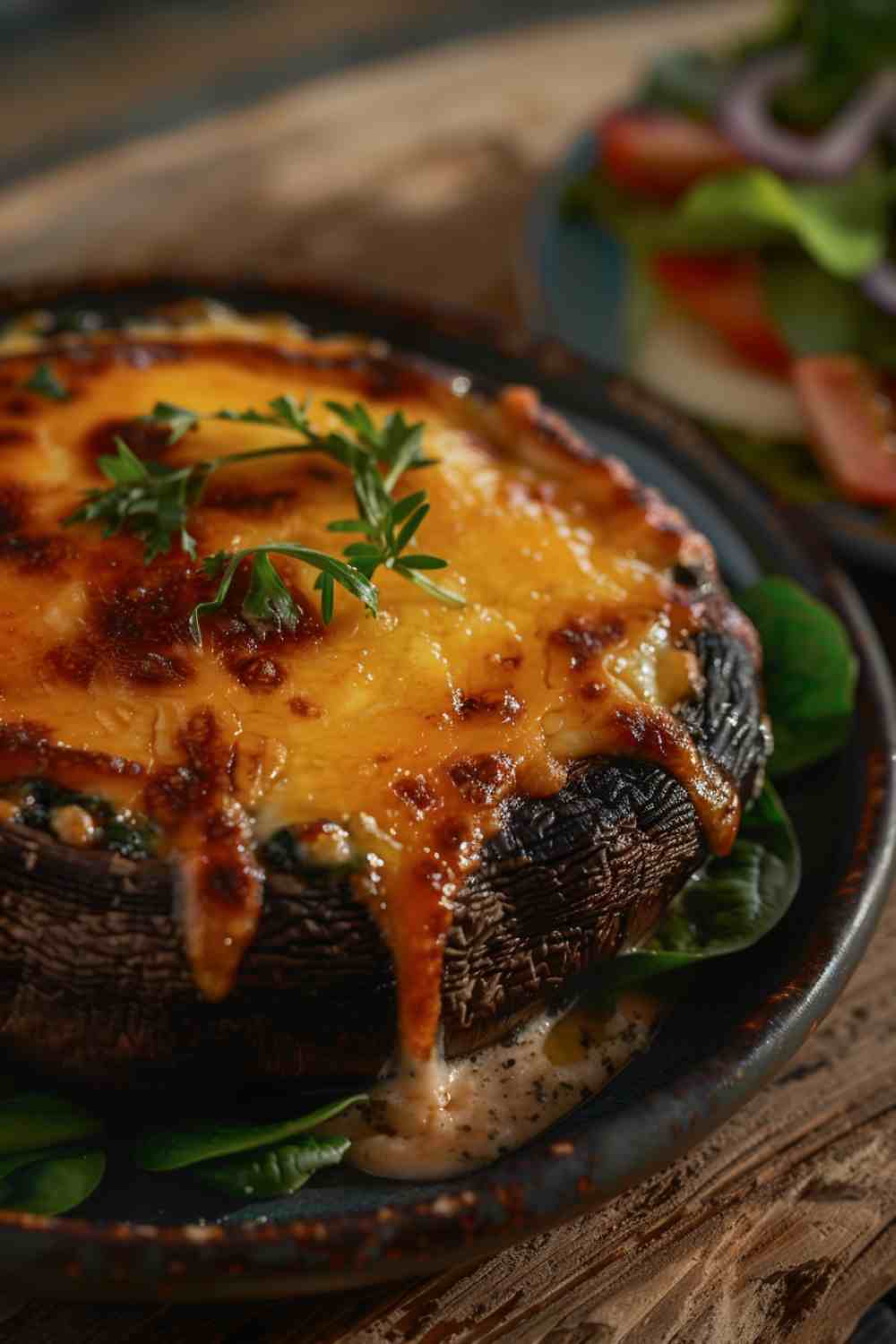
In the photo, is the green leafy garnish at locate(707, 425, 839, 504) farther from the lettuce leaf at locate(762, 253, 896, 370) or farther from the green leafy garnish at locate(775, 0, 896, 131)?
the green leafy garnish at locate(775, 0, 896, 131)

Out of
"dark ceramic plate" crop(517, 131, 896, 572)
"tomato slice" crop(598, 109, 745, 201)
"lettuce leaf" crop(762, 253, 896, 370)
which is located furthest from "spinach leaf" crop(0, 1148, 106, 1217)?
"tomato slice" crop(598, 109, 745, 201)

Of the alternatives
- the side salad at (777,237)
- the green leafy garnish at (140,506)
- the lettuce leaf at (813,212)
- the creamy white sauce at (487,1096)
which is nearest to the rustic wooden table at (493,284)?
the creamy white sauce at (487,1096)

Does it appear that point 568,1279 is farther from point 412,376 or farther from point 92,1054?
point 412,376

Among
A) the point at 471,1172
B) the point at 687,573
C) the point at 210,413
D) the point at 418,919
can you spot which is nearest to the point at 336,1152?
the point at 471,1172

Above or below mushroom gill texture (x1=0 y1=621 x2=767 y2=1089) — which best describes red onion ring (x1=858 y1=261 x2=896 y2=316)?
above

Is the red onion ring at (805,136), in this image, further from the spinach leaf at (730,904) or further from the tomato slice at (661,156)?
the spinach leaf at (730,904)

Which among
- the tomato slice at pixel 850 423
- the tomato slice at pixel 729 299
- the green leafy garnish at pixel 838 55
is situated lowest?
the tomato slice at pixel 850 423
